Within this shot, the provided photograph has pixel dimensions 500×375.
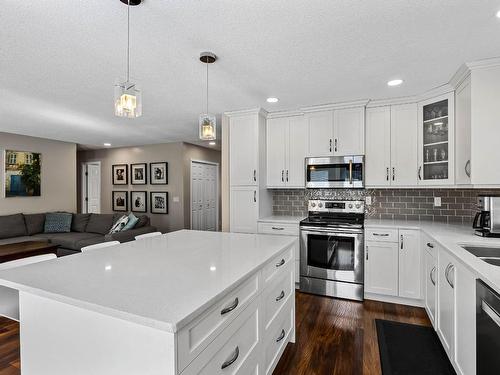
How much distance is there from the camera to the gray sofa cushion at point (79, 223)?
550 centimetres

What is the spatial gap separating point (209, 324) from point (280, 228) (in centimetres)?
258

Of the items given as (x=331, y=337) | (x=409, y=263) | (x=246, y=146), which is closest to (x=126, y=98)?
(x=246, y=146)

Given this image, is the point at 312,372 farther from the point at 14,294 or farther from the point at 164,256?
the point at 14,294

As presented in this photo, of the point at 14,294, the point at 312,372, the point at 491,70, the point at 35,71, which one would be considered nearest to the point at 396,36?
the point at 491,70

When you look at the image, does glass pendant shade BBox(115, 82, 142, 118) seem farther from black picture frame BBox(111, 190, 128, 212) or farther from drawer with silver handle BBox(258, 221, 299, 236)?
black picture frame BBox(111, 190, 128, 212)

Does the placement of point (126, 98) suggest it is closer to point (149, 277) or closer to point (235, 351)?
point (149, 277)

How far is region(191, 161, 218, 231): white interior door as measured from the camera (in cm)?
667

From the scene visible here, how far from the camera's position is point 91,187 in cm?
749

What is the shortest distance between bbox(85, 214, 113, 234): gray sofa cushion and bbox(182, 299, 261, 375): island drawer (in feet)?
15.6

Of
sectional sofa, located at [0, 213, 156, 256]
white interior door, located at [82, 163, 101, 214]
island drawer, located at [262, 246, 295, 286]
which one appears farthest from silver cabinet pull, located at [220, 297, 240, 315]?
white interior door, located at [82, 163, 101, 214]

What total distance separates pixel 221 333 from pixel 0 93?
371 centimetres

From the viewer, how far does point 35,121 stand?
14.1 ft

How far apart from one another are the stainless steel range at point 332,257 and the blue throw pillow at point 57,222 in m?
4.79

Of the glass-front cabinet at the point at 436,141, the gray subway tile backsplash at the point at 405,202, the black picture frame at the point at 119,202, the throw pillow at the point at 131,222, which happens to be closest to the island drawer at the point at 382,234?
the gray subway tile backsplash at the point at 405,202
